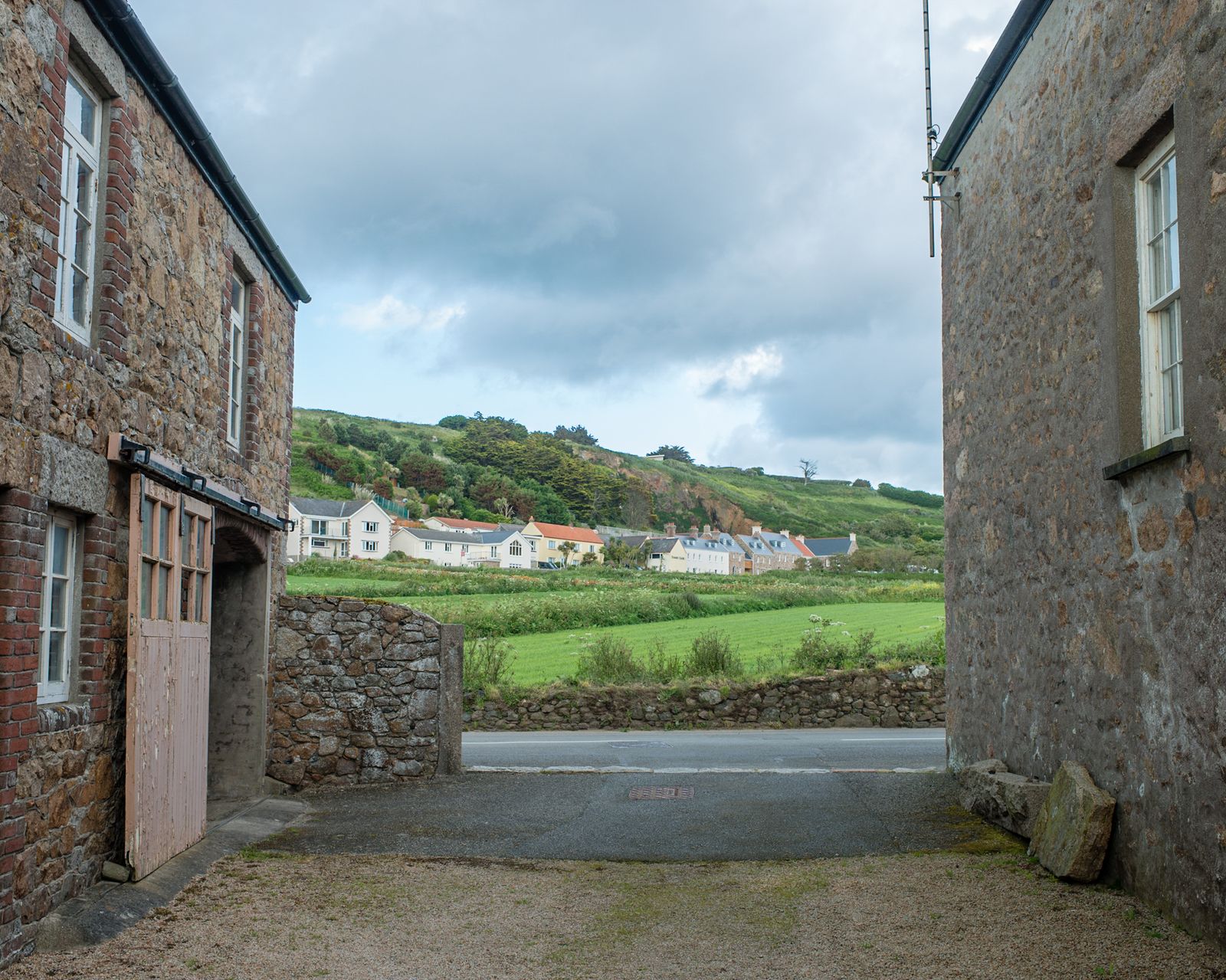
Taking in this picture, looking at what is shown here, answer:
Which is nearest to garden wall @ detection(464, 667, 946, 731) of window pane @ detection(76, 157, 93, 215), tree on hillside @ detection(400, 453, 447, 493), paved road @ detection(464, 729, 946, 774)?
paved road @ detection(464, 729, 946, 774)

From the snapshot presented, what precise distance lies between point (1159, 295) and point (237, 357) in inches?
311

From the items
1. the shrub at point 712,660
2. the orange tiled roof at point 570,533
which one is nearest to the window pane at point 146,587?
the shrub at point 712,660

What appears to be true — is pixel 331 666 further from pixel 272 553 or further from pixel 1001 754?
pixel 1001 754

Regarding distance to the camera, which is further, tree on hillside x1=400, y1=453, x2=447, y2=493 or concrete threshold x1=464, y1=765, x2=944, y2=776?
tree on hillside x1=400, y1=453, x2=447, y2=493

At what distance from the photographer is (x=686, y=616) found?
1442 inches

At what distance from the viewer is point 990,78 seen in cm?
913

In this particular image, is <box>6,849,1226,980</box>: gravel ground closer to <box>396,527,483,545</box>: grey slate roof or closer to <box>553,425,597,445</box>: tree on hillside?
<box>396,527,483,545</box>: grey slate roof

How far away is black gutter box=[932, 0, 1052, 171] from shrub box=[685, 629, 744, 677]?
1163 cm

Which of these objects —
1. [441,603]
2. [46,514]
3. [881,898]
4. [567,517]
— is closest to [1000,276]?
[881,898]

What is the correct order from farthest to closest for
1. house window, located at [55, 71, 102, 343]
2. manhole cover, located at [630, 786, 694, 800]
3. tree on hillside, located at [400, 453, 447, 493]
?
tree on hillside, located at [400, 453, 447, 493], manhole cover, located at [630, 786, 694, 800], house window, located at [55, 71, 102, 343]

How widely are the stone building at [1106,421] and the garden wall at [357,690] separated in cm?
534

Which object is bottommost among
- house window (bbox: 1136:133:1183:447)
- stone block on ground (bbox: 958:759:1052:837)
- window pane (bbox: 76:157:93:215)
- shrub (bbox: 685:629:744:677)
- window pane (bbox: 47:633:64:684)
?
stone block on ground (bbox: 958:759:1052:837)

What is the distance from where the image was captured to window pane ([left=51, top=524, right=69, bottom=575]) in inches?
244

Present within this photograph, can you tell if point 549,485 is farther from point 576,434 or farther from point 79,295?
point 79,295
